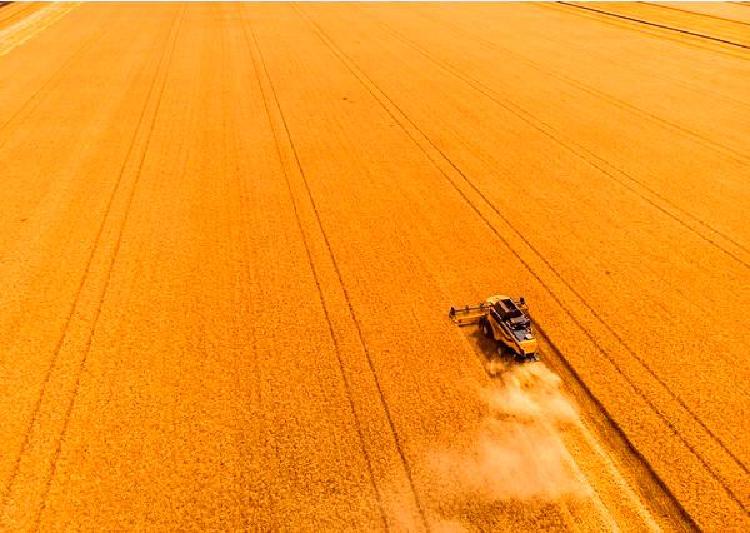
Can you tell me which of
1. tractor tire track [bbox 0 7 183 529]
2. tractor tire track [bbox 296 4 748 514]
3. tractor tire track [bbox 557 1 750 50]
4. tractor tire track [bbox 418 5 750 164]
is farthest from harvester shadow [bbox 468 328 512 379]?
tractor tire track [bbox 557 1 750 50]

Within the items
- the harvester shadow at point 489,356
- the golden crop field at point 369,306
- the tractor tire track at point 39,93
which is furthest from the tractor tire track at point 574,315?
the tractor tire track at point 39,93

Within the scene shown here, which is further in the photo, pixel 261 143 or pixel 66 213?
pixel 261 143

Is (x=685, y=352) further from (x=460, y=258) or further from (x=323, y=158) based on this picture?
(x=323, y=158)

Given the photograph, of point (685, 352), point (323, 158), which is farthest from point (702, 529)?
point (323, 158)

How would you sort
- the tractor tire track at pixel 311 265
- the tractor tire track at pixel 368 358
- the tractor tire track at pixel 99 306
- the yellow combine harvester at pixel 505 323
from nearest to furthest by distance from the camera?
the tractor tire track at pixel 368 358 < the tractor tire track at pixel 99 306 < the tractor tire track at pixel 311 265 < the yellow combine harvester at pixel 505 323

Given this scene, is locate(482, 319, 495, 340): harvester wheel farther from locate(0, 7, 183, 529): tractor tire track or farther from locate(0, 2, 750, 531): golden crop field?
locate(0, 7, 183, 529): tractor tire track

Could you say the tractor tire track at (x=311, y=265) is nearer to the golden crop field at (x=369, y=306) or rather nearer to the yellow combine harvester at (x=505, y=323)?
the golden crop field at (x=369, y=306)
